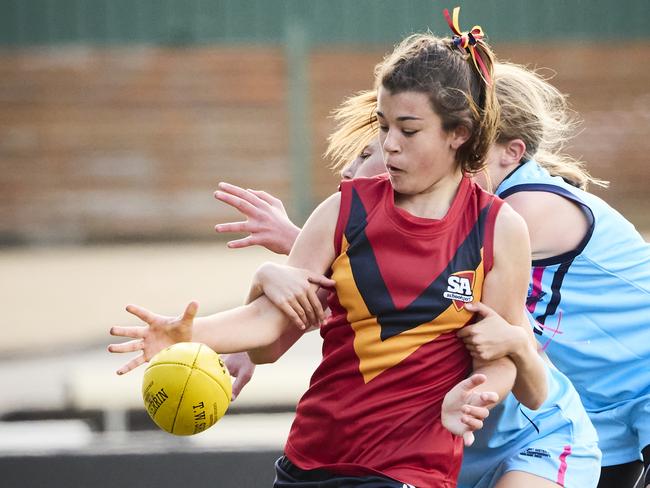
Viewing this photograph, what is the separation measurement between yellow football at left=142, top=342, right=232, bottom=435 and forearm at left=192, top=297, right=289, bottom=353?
0.11 feet

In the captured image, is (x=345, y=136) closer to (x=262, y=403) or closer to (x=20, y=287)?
(x=262, y=403)

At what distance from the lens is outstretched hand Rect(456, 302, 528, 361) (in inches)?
108

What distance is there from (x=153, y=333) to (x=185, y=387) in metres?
0.15

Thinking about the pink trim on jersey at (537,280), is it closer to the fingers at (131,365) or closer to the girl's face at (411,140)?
the girl's face at (411,140)

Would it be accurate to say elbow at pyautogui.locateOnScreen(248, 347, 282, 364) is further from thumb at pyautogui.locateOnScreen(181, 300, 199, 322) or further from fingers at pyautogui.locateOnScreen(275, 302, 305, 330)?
thumb at pyautogui.locateOnScreen(181, 300, 199, 322)

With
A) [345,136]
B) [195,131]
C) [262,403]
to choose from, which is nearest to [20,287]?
[195,131]

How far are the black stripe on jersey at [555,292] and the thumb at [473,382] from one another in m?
0.84

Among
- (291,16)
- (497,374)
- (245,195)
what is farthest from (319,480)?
(291,16)

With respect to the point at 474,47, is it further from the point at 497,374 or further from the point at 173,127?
the point at 173,127

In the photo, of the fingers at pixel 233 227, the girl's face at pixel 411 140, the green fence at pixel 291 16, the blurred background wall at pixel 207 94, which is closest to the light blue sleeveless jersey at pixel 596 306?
the girl's face at pixel 411 140

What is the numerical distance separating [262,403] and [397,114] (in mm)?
4384

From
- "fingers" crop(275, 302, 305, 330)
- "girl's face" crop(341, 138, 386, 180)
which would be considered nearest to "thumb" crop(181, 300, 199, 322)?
"fingers" crop(275, 302, 305, 330)

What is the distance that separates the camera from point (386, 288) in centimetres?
275

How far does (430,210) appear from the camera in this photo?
2834mm
